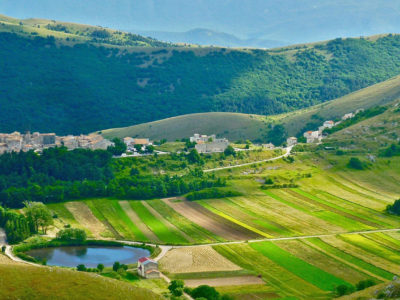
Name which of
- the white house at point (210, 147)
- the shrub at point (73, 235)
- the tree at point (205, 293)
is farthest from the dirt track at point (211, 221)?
the white house at point (210, 147)

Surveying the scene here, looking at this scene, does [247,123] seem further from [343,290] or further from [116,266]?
[343,290]

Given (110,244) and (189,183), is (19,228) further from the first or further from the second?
(189,183)

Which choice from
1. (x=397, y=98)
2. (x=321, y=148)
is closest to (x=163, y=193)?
(x=321, y=148)

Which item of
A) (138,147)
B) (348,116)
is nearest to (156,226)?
(138,147)

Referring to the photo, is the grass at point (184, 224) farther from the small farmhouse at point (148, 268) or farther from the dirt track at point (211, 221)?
the small farmhouse at point (148, 268)

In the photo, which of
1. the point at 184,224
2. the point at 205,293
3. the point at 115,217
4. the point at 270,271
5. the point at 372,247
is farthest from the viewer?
the point at 115,217
